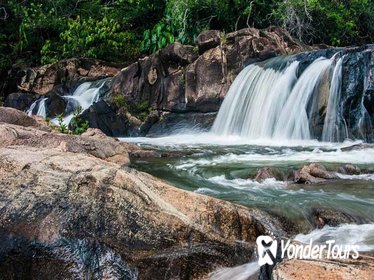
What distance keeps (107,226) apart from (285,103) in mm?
9571

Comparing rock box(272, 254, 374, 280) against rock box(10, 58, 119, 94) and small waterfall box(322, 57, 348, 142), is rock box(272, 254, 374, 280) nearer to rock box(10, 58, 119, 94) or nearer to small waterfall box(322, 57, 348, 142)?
small waterfall box(322, 57, 348, 142)

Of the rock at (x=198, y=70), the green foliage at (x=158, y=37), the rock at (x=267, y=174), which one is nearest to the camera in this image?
the rock at (x=267, y=174)

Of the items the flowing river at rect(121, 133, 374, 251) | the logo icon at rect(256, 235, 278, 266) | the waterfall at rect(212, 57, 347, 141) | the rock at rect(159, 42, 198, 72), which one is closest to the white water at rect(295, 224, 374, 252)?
the flowing river at rect(121, 133, 374, 251)

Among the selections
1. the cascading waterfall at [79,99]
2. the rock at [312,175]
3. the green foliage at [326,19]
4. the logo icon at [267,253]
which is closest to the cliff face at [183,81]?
the cascading waterfall at [79,99]

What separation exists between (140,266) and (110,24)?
1963 centimetres

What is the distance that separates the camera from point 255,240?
4.08m

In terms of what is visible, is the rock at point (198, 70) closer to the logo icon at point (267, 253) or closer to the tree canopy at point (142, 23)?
the tree canopy at point (142, 23)

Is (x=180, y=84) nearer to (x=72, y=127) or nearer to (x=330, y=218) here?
(x=72, y=127)

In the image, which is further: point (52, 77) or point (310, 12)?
point (52, 77)

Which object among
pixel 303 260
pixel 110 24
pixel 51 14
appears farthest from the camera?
pixel 51 14

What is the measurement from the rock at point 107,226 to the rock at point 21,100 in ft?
50.0

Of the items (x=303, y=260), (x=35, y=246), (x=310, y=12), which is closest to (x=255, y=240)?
(x=303, y=260)

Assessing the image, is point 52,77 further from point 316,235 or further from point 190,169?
point 316,235

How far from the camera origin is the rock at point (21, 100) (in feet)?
61.8
